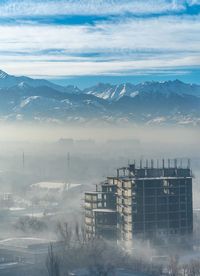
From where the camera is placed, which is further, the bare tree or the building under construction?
the building under construction

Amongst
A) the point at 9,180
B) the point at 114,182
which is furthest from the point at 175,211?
the point at 9,180

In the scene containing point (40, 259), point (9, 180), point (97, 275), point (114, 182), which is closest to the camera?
point (97, 275)

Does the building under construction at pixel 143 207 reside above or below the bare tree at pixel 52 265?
above

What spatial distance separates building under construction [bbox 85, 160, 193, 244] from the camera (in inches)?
1406

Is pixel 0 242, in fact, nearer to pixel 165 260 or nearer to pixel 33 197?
pixel 165 260

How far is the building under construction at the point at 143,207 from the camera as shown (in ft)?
117

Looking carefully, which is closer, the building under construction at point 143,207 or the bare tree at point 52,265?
the bare tree at point 52,265

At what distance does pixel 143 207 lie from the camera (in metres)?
35.8

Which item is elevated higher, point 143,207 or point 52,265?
point 143,207

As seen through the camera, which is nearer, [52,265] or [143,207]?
[52,265]

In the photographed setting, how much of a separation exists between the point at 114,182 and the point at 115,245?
13.2ft

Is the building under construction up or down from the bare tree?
up

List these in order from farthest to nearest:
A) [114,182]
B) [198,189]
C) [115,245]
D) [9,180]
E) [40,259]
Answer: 1. [9,180]
2. [198,189]
3. [114,182]
4. [115,245]
5. [40,259]

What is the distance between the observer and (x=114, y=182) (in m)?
37.6
